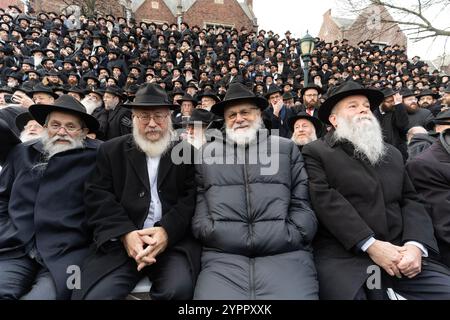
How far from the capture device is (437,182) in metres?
2.74

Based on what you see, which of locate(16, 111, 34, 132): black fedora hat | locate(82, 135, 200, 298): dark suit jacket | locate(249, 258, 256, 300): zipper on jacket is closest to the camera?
locate(249, 258, 256, 300): zipper on jacket

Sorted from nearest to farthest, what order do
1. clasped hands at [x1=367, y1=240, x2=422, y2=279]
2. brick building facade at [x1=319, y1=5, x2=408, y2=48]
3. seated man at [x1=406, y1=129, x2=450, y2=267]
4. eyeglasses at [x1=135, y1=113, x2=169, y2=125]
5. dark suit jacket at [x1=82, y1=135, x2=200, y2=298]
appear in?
clasped hands at [x1=367, y1=240, x2=422, y2=279], dark suit jacket at [x1=82, y1=135, x2=200, y2=298], seated man at [x1=406, y1=129, x2=450, y2=267], eyeglasses at [x1=135, y1=113, x2=169, y2=125], brick building facade at [x1=319, y1=5, x2=408, y2=48]

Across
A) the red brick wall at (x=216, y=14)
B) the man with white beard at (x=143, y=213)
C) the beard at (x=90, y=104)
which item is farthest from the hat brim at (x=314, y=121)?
the red brick wall at (x=216, y=14)

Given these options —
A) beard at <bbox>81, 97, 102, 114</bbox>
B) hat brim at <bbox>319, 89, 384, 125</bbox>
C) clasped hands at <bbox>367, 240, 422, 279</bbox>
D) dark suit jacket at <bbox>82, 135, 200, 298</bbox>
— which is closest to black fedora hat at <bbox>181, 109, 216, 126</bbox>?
dark suit jacket at <bbox>82, 135, 200, 298</bbox>

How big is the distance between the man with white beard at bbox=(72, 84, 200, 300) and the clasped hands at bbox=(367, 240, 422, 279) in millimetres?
1403

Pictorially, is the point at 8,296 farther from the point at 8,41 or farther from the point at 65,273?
the point at 8,41

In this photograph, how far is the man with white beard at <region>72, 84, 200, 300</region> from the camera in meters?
2.29

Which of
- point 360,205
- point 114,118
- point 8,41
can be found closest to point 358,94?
point 360,205

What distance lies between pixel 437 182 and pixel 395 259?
0.96m

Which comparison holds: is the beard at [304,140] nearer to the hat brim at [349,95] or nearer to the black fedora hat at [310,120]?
the black fedora hat at [310,120]

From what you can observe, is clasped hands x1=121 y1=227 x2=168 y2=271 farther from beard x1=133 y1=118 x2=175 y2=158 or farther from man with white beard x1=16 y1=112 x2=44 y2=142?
man with white beard x1=16 y1=112 x2=44 y2=142

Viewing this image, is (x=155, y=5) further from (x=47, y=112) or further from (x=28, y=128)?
(x=47, y=112)

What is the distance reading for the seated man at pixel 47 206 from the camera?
92.7 inches

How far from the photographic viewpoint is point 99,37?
13414mm
